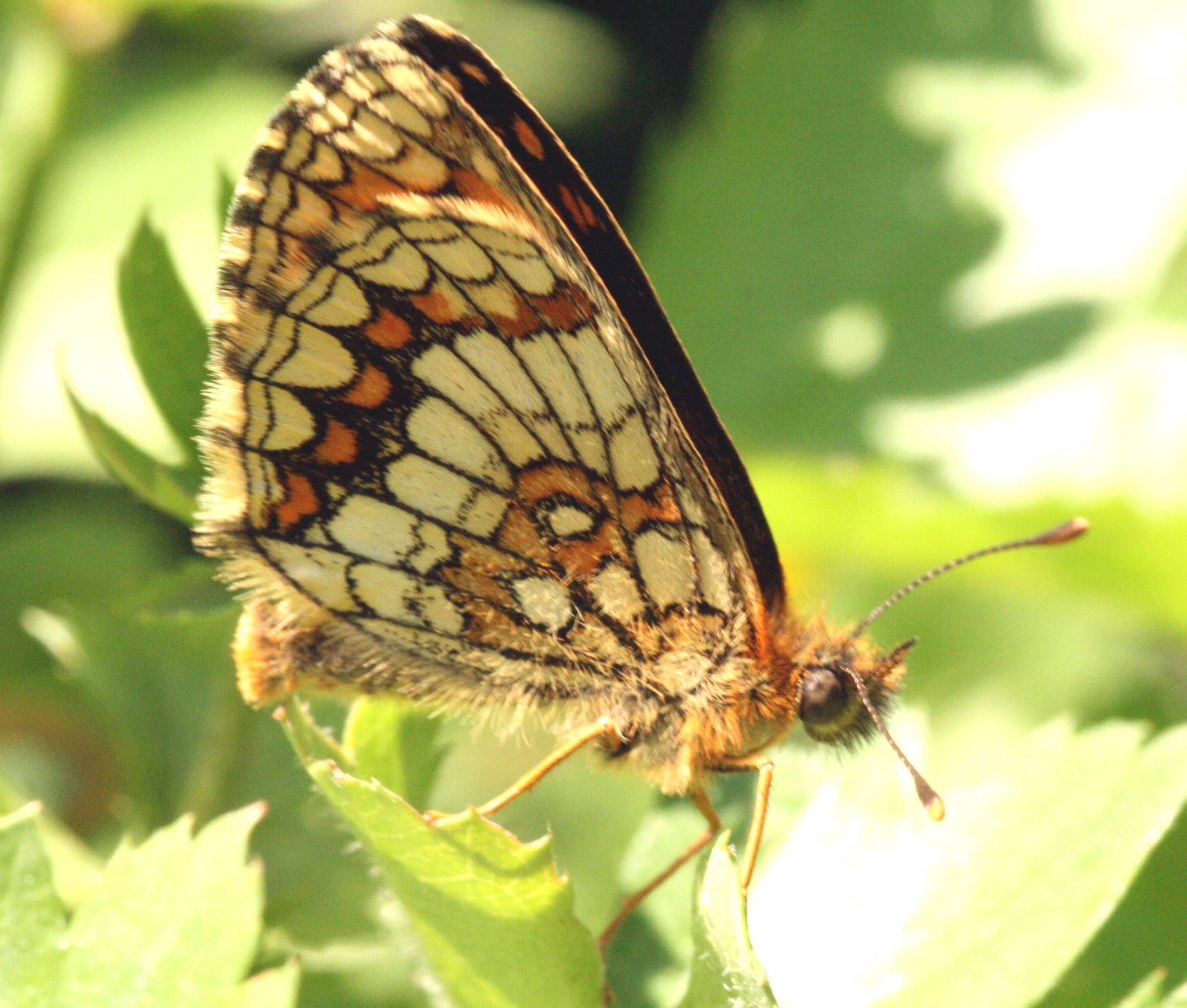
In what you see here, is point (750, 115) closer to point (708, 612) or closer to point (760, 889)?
point (708, 612)

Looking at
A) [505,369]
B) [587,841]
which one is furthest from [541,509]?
[587,841]

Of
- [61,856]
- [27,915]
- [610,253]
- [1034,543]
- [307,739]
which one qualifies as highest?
[610,253]

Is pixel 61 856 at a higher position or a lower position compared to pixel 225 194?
lower

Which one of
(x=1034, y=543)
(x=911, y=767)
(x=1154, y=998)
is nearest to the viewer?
(x=1154, y=998)

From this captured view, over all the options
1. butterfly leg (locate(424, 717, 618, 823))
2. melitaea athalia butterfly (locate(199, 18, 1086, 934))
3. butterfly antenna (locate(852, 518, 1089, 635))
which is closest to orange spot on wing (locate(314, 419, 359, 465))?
melitaea athalia butterfly (locate(199, 18, 1086, 934))

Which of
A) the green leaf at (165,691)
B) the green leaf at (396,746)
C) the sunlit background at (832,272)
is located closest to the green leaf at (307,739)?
the green leaf at (396,746)

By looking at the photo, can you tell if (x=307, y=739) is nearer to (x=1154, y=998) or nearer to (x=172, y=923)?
(x=172, y=923)

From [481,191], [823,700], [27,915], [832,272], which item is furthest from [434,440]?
[832,272]
